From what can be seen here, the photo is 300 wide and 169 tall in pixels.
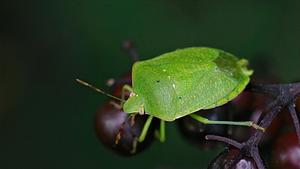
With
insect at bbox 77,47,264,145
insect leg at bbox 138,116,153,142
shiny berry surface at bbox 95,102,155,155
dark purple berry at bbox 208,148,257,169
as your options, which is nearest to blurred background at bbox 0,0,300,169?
shiny berry surface at bbox 95,102,155,155

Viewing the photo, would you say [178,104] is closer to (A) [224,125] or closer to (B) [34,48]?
(A) [224,125]

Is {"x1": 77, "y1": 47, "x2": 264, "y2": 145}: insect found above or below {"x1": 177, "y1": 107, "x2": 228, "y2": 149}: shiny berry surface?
above

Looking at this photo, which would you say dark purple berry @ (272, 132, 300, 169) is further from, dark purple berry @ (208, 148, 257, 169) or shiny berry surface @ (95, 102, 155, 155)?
shiny berry surface @ (95, 102, 155, 155)

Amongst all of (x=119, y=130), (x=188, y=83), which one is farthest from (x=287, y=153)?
(x=119, y=130)

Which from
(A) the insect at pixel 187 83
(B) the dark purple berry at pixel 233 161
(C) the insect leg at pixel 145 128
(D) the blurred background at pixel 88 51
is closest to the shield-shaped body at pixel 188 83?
(A) the insect at pixel 187 83

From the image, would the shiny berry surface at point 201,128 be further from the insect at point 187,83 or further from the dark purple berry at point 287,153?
the dark purple berry at point 287,153

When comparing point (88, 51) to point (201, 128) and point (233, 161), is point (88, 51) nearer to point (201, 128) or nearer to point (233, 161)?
point (201, 128)

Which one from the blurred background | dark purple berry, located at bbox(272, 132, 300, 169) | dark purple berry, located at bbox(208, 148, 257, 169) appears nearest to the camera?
dark purple berry, located at bbox(208, 148, 257, 169)
